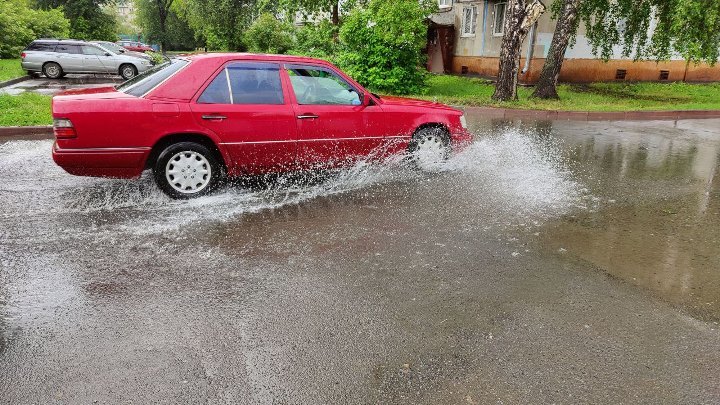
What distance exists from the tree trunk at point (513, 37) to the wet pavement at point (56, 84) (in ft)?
38.0

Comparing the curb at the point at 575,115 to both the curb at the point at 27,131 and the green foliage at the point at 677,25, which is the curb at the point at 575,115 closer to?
the green foliage at the point at 677,25

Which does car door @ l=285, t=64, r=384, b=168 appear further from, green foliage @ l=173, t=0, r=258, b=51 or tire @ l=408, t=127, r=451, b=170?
green foliage @ l=173, t=0, r=258, b=51

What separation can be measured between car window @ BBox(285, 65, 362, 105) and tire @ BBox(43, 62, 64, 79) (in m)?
18.6

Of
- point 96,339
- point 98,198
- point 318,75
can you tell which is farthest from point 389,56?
point 96,339

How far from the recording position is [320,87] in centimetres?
632

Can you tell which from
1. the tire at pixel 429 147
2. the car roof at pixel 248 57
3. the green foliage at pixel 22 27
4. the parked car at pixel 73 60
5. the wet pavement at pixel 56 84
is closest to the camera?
the car roof at pixel 248 57

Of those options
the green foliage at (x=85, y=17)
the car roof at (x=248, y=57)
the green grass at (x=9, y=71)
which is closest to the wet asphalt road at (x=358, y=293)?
the car roof at (x=248, y=57)

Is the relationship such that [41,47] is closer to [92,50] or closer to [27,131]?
[92,50]

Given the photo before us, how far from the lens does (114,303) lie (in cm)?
358

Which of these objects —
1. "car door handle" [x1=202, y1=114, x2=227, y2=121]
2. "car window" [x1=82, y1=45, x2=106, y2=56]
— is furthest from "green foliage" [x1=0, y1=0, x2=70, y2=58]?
"car door handle" [x1=202, y1=114, x2=227, y2=121]

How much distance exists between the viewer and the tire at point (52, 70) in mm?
20188

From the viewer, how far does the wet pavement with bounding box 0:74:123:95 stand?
15.7m

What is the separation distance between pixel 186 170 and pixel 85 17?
4065cm

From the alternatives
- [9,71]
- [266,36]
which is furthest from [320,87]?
[266,36]
